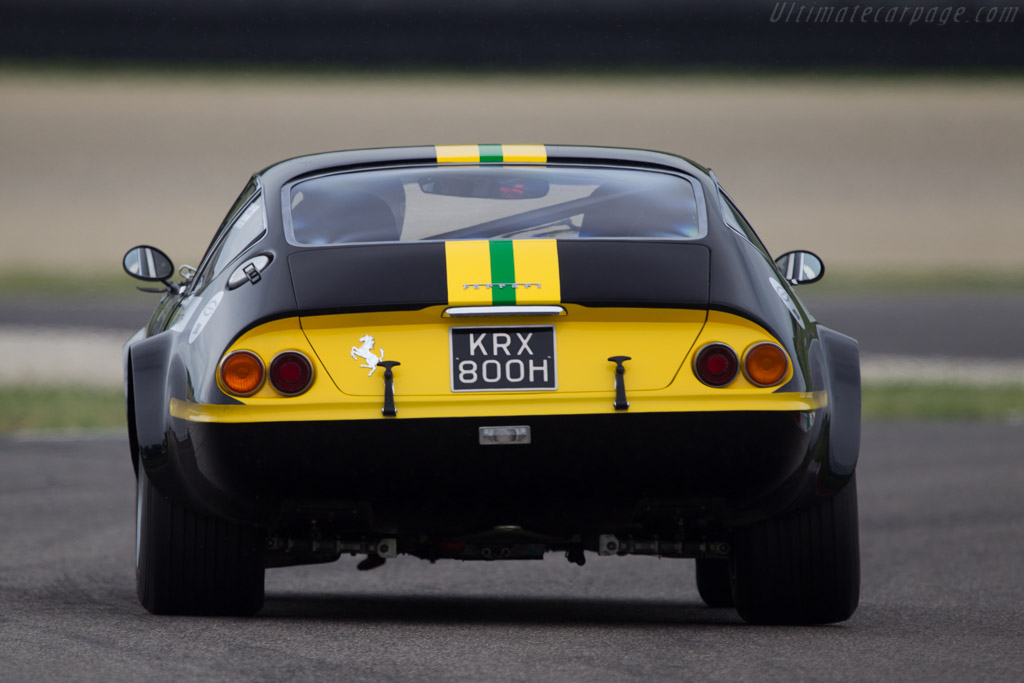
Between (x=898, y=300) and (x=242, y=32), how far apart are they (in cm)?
2484

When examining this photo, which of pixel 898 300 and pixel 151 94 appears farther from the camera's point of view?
pixel 151 94

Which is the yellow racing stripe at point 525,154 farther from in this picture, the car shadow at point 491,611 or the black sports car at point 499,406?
the car shadow at point 491,611

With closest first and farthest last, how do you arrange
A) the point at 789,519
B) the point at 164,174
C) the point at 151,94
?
the point at 789,519 < the point at 164,174 < the point at 151,94

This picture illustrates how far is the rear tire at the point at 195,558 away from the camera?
5.23 m

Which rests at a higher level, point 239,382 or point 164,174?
point 164,174

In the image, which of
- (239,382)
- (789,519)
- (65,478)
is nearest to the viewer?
(239,382)

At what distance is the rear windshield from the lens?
17.1 feet

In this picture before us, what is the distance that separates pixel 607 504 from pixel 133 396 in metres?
1.53

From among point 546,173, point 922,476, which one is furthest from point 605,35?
point 546,173

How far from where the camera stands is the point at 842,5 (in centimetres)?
4706

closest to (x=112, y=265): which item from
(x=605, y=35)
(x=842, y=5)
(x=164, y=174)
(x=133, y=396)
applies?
(x=164, y=174)

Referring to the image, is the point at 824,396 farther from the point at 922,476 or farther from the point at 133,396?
the point at 922,476

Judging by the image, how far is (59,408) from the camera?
15.2 metres

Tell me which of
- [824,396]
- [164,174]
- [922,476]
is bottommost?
[922,476]
